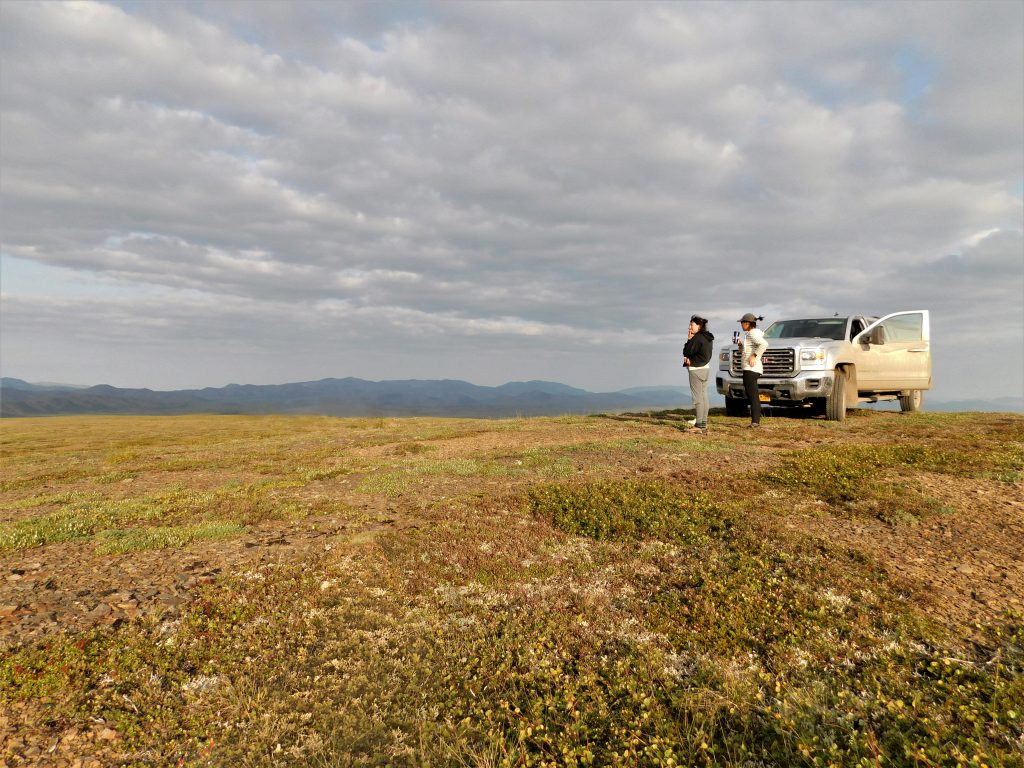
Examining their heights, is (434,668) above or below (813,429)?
below

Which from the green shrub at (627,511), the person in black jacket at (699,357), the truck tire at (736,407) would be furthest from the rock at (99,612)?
the truck tire at (736,407)

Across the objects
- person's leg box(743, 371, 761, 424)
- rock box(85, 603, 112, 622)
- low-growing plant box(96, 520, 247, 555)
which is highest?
person's leg box(743, 371, 761, 424)

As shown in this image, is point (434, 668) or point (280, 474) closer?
point (434, 668)

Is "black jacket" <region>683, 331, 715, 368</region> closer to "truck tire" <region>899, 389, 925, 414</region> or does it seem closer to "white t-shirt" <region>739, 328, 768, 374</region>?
"white t-shirt" <region>739, 328, 768, 374</region>

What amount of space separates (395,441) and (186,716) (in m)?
17.0

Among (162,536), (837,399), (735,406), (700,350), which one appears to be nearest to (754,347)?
(700,350)

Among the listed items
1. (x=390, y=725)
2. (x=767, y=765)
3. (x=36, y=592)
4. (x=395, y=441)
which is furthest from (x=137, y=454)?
(x=767, y=765)

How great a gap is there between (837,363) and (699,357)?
6.26m

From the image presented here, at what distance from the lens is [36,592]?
630 centimetres

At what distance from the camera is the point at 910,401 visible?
23.3m

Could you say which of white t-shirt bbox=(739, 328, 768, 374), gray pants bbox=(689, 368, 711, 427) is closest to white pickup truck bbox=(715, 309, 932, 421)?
white t-shirt bbox=(739, 328, 768, 374)

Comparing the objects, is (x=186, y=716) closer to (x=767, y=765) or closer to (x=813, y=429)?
(x=767, y=765)

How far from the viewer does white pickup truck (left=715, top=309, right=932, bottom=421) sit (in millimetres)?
18734

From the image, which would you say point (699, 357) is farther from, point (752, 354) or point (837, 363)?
point (837, 363)
